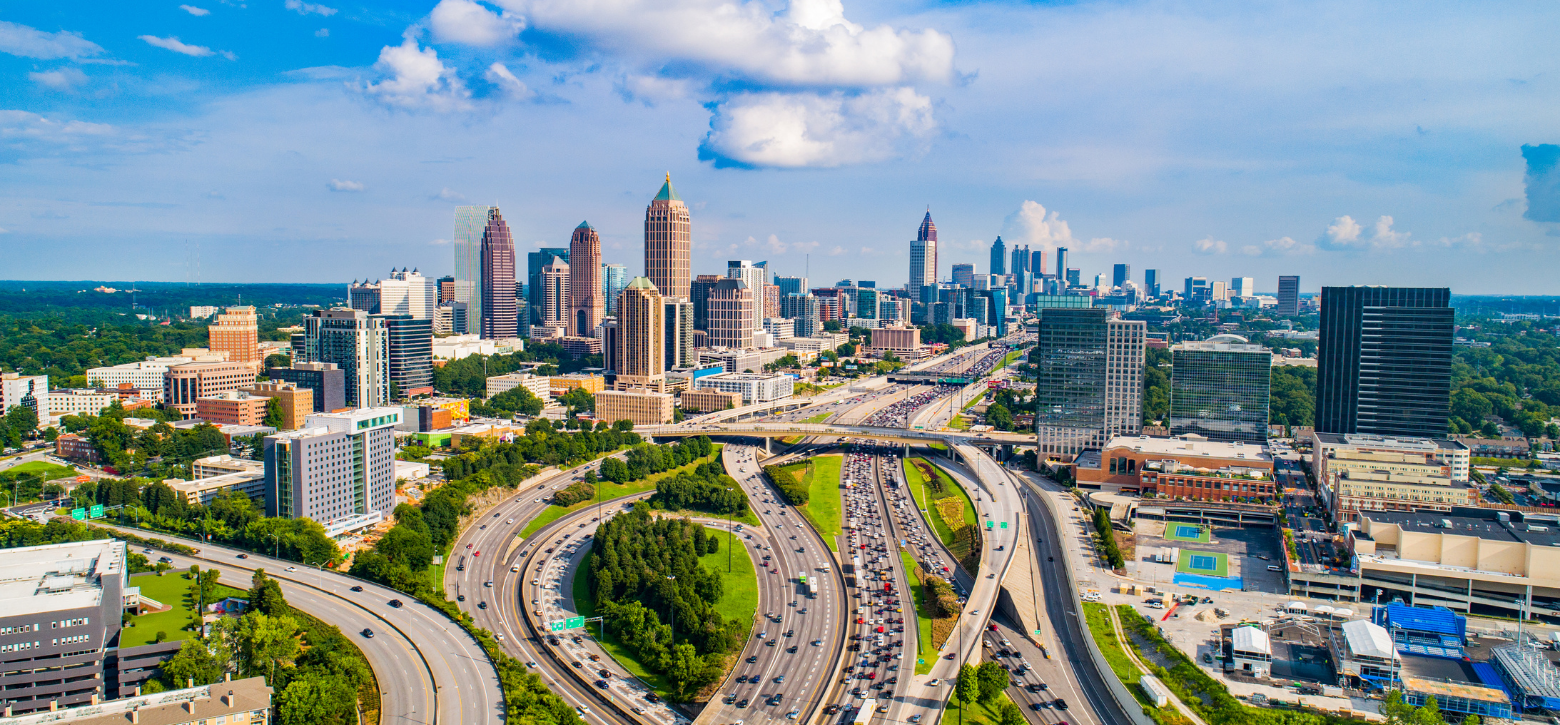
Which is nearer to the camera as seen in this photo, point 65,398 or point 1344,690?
point 1344,690

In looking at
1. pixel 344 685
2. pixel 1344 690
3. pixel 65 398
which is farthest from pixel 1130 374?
pixel 65 398

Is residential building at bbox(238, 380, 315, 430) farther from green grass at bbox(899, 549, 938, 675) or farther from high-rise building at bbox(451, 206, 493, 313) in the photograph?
high-rise building at bbox(451, 206, 493, 313)

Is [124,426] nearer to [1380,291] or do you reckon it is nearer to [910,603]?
[910,603]

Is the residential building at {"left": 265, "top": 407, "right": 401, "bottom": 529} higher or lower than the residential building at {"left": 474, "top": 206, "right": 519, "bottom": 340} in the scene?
lower

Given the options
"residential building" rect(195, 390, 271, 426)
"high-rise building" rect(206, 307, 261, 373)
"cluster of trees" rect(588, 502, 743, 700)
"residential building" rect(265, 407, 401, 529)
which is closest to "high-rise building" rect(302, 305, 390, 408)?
"residential building" rect(195, 390, 271, 426)

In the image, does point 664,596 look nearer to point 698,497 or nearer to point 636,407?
point 698,497

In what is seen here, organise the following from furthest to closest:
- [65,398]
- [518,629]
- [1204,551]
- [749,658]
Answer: [65,398] < [1204,551] < [518,629] < [749,658]
